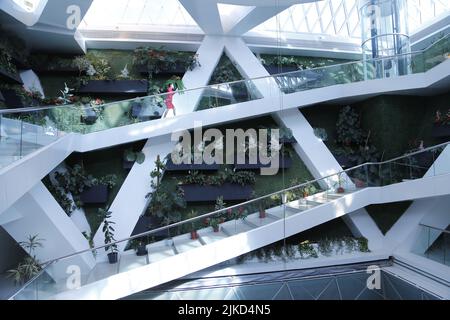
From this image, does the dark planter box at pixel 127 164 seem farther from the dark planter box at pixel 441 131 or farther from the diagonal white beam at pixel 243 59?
the dark planter box at pixel 441 131

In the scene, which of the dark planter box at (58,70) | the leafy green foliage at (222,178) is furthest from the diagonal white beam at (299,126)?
the dark planter box at (58,70)

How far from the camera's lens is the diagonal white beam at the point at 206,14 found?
32.0ft

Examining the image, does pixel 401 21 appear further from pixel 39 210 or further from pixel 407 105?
pixel 39 210

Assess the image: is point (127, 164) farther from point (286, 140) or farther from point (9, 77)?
point (286, 140)

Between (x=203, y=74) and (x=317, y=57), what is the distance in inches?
195

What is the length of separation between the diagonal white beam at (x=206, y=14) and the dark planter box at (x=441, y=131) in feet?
25.0

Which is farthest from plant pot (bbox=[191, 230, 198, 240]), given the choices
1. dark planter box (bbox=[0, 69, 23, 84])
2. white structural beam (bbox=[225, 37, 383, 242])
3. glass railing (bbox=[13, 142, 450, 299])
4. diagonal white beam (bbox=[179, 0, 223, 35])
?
dark planter box (bbox=[0, 69, 23, 84])

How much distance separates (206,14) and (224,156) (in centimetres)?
441

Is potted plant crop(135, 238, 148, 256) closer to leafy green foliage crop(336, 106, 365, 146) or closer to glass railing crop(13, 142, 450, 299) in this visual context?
glass railing crop(13, 142, 450, 299)

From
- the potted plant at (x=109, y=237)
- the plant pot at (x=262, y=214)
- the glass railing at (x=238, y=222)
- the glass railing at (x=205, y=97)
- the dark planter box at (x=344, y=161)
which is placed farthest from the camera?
the dark planter box at (x=344, y=161)

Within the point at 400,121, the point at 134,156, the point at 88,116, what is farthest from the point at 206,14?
the point at 400,121

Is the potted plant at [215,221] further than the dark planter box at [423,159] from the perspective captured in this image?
No

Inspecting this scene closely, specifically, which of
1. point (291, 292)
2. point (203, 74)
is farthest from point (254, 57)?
point (291, 292)

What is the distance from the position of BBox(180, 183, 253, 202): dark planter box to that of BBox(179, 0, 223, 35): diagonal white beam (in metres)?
5.22
